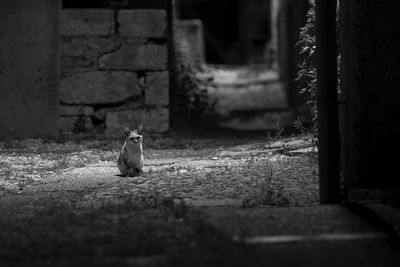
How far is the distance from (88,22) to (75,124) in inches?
51.3

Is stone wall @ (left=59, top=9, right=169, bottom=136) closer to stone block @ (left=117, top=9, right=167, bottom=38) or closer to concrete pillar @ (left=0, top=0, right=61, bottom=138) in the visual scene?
stone block @ (left=117, top=9, right=167, bottom=38)

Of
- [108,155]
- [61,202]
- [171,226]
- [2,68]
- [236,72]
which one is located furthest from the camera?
[236,72]

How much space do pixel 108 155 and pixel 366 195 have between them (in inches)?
153

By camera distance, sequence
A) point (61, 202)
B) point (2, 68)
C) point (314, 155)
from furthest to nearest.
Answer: point (2, 68), point (314, 155), point (61, 202)

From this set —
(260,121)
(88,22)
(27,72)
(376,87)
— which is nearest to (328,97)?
(376,87)

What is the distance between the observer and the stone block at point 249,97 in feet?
44.4

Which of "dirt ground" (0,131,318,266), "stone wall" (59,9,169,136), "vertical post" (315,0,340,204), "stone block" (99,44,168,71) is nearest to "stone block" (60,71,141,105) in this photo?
"stone wall" (59,9,169,136)

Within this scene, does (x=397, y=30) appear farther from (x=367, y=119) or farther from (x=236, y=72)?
(x=236, y=72)

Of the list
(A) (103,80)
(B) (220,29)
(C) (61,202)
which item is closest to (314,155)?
(C) (61,202)

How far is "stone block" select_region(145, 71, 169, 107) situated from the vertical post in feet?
17.6

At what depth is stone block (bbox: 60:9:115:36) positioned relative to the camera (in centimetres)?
1022

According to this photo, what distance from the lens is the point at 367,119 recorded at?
5.00m

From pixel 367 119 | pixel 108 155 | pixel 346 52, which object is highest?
pixel 346 52

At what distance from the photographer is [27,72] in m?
9.85
